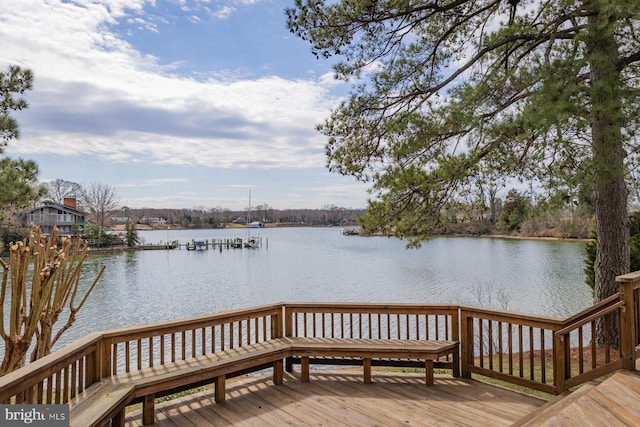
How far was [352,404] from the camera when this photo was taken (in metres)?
3.57

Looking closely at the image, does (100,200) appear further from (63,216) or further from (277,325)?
(277,325)

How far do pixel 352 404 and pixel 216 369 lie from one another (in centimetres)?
131

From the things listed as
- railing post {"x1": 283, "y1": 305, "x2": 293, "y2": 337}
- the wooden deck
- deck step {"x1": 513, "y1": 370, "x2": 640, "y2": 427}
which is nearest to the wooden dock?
railing post {"x1": 283, "y1": 305, "x2": 293, "y2": 337}

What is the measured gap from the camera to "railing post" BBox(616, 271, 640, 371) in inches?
122

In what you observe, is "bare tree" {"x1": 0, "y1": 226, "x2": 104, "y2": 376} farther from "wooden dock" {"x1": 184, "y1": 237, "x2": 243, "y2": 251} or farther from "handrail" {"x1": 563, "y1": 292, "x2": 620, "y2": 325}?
"wooden dock" {"x1": 184, "y1": 237, "x2": 243, "y2": 251}

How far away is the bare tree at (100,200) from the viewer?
114 feet

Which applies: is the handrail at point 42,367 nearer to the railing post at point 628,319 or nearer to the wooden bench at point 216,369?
the wooden bench at point 216,369

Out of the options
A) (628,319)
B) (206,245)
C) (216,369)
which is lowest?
(206,245)

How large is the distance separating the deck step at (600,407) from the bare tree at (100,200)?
38.5 meters

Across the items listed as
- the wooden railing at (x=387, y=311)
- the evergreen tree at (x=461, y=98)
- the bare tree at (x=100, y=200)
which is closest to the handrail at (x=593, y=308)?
the wooden railing at (x=387, y=311)

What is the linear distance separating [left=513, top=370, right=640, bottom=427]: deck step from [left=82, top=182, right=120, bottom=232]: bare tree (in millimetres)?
38544

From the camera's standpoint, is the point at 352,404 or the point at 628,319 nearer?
the point at 628,319

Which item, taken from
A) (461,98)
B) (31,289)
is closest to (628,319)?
(461,98)

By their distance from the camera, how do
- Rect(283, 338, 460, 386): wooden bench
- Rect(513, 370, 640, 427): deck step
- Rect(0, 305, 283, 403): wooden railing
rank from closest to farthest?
Rect(0, 305, 283, 403): wooden railing → Rect(513, 370, 640, 427): deck step → Rect(283, 338, 460, 386): wooden bench
